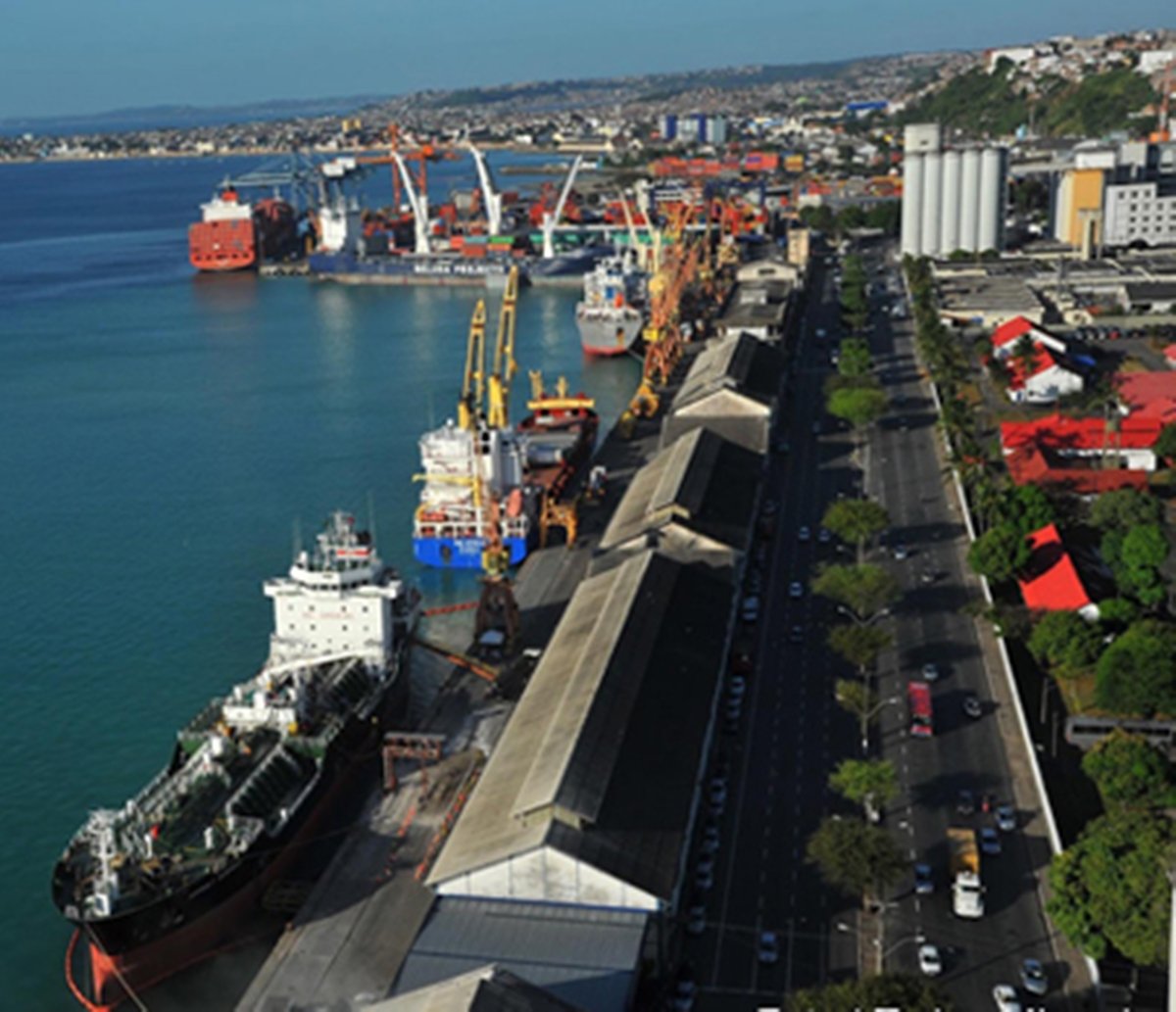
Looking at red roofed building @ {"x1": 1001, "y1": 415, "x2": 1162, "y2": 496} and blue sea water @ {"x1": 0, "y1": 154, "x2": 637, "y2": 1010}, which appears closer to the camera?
blue sea water @ {"x1": 0, "y1": 154, "x2": 637, "y2": 1010}

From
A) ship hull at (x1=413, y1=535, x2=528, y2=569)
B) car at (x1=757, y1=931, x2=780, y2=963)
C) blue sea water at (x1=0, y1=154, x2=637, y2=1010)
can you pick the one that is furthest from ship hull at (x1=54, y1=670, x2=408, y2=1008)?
ship hull at (x1=413, y1=535, x2=528, y2=569)

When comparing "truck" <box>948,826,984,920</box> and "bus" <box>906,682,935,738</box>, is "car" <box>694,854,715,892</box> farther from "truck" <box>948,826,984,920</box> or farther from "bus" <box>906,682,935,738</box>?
"bus" <box>906,682,935,738</box>

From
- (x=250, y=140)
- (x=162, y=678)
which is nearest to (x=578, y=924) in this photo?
(x=162, y=678)

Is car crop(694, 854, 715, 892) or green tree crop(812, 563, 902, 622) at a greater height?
green tree crop(812, 563, 902, 622)

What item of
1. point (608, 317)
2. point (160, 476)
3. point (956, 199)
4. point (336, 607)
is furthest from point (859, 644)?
point (956, 199)

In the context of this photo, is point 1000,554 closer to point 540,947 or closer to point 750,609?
point 750,609

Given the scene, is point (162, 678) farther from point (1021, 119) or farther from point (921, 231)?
point (1021, 119)

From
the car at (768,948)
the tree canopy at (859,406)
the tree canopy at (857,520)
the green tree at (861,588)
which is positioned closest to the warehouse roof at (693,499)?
A: the tree canopy at (857,520)
